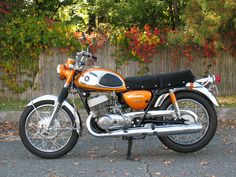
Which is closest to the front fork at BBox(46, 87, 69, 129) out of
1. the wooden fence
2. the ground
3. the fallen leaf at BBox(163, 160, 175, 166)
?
the ground

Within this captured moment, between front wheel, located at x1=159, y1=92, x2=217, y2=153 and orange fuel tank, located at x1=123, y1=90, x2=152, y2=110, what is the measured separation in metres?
0.23

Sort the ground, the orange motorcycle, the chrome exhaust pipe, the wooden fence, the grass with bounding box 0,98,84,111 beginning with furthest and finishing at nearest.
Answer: the wooden fence < the grass with bounding box 0,98,84,111 < the orange motorcycle < the chrome exhaust pipe < the ground

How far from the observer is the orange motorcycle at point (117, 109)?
23.0 ft

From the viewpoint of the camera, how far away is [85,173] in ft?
20.7

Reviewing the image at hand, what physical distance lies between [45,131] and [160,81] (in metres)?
1.59

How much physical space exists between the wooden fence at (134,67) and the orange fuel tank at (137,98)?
22.0 ft

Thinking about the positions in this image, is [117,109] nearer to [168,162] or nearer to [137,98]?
[137,98]

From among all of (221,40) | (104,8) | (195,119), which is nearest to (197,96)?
(195,119)

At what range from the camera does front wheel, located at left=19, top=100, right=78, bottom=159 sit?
23.1ft

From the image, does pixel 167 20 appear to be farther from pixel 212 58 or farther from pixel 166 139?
pixel 166 139

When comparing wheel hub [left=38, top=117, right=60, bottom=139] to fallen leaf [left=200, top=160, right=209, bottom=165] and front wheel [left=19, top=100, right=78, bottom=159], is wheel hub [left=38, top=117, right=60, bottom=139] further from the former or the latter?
fallen leaf [left=200, top=160, right=209, bottom=165]

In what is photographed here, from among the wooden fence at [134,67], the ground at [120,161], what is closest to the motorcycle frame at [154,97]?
the ground at [120,161]

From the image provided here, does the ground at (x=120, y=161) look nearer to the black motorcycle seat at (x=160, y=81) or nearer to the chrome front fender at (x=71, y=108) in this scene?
the chrome front fender at (x=71, y=108)

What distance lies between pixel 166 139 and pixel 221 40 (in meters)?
6.34
